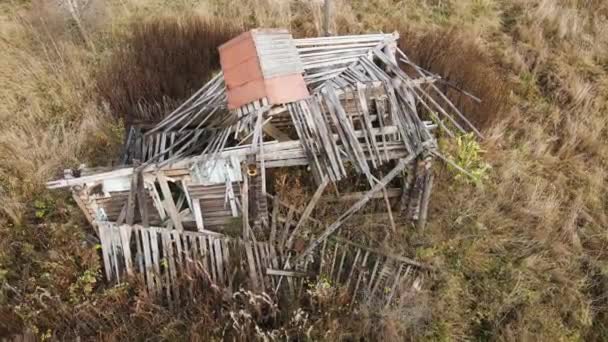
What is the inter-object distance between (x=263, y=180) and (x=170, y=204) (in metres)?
1.08

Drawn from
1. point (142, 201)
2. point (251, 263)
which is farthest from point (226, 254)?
point (142, 201)

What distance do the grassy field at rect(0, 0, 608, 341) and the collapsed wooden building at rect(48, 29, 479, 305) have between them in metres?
0.35

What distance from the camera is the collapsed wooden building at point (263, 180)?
431cm

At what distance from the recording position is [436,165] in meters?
5.64

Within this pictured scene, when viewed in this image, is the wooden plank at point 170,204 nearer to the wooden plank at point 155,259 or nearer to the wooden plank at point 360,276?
the wooden plank at point 155,259

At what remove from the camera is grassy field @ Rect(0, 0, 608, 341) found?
175 inches

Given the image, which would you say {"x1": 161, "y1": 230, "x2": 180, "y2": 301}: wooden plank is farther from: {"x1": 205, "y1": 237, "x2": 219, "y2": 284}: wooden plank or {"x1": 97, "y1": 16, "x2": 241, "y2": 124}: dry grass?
{"x1": 97, "y1": 16, "x2": 241, "y2": 124}: dry grass

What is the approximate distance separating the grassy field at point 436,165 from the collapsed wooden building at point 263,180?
0.35 metres

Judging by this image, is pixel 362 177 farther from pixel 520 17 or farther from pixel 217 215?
pixel 520 17

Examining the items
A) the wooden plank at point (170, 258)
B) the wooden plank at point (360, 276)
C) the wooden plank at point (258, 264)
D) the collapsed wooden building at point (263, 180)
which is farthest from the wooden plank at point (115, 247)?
the wooden plank at point (360, 276)

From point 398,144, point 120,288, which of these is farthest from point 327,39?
point 120,288

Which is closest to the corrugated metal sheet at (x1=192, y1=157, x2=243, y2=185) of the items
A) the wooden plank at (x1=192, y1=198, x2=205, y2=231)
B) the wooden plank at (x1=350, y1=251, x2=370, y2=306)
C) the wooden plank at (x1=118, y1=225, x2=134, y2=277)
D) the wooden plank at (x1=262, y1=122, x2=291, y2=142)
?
the wooden plank at (x1=192, y1=198, x2=205, y2=231)

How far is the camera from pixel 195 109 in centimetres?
507

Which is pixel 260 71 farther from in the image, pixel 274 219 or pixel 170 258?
pixel 170 258
